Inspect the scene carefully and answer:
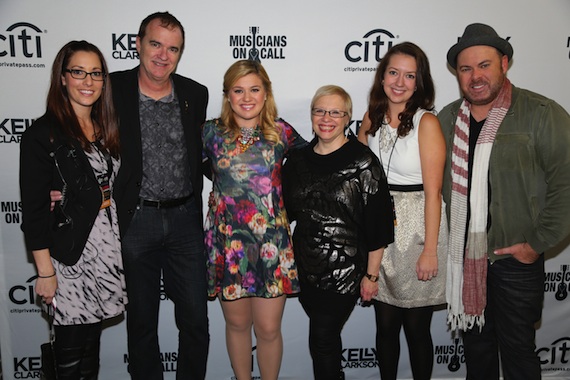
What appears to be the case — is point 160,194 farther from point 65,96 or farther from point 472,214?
point 472,214

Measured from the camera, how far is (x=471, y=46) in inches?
86.4

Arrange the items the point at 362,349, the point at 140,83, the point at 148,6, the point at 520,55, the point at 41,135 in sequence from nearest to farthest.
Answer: the point at 41,135
the point at 140,83
the point at 148,6
the point at 520,55
the point at 362,349

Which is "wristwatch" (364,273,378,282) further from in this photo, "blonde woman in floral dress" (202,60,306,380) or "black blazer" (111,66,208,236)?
"black blazer" (111,66,208,236)

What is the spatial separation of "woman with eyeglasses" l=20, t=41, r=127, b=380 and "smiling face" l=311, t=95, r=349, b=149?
Result: 935 mm

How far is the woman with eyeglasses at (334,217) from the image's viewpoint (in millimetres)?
2090

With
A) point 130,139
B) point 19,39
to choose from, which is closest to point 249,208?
point 130,139

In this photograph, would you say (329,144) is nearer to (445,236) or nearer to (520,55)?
(445,236)

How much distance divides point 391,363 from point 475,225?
81cm

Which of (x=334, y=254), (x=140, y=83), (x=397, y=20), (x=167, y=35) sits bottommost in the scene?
(x=334, y=254)

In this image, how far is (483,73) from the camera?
2.17m

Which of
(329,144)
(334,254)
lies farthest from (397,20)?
(334,254)

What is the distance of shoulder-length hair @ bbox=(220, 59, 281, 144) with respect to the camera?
2.20m

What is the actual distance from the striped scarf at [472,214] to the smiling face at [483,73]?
62mm

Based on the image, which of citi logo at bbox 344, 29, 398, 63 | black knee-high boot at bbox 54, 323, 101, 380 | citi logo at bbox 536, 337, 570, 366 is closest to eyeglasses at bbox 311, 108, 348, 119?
citi logo at bbox 344, 29, 398, 63
